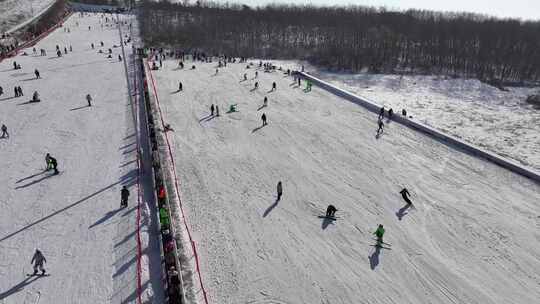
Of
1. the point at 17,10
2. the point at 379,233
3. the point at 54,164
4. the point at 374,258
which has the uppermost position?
the point at 17,10

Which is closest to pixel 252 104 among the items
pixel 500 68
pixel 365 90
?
pixel 365 90

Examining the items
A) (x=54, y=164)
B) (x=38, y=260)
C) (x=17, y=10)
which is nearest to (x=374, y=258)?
(x=38, y=260)

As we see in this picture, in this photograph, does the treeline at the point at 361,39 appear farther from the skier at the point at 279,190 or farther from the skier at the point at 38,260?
the skier at the point at 38,260

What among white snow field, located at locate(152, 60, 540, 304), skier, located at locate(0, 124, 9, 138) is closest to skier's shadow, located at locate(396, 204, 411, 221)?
white snow field, located at locate(152, 60, 540, 304)

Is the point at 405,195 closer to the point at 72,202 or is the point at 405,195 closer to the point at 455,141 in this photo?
the point at 455,141

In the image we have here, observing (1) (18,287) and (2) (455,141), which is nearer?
(1) (18,287)

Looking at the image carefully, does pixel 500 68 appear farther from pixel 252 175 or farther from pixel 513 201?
pixel 252 175
